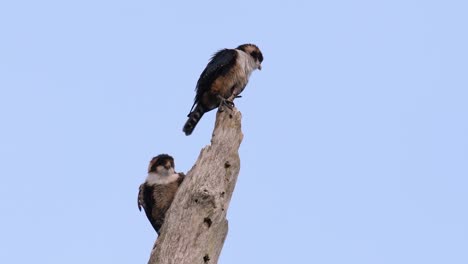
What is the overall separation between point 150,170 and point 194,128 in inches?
42.7

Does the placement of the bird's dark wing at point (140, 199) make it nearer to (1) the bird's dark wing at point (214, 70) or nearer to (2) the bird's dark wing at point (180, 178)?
(2) the bird's dark wing at point (180, 178)

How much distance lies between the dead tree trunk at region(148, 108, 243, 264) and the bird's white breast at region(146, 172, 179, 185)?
61.5 inches

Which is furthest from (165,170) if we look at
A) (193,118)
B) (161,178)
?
(193,118)

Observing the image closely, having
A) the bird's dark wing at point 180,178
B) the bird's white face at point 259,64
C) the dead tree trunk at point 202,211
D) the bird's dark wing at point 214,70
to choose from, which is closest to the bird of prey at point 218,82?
the bird's dark wing at point 214,70

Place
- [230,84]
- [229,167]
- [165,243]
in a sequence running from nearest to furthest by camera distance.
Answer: [165,243] < [229,167] < [230,84]

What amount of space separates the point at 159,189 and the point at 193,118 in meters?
1.42

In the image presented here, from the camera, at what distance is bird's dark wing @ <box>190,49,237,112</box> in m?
9.81

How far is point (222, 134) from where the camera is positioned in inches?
287

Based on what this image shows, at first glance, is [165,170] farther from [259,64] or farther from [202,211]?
[259,64]

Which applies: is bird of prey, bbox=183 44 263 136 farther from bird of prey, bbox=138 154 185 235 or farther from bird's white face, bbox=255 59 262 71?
bird of prey, bbox=138 154 185 235

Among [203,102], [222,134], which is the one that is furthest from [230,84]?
[222,134]

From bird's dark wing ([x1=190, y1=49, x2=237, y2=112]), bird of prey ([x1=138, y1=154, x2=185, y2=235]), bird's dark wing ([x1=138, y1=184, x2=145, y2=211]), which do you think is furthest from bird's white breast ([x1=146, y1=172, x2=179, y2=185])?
bird's dark wing ([x1=190, y1=49, x2=237, y2=112])

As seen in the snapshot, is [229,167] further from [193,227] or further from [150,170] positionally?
[150,170]

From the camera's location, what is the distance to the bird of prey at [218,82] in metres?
9.78
